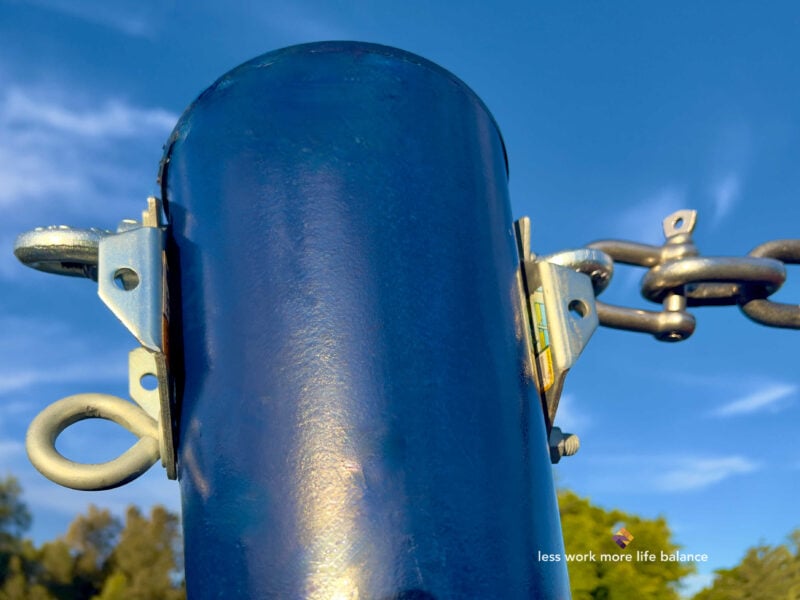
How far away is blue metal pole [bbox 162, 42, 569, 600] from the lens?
1.08 meters

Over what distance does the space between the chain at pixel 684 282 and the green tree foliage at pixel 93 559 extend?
465 inches

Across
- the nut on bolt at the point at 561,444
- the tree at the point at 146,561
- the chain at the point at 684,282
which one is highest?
the tree at the point at 146,561

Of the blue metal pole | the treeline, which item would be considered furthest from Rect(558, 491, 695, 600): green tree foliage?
the blue metal pole

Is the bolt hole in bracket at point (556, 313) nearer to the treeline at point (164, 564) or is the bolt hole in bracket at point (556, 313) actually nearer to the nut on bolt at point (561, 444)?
the nut on bolt at point (561, 444)

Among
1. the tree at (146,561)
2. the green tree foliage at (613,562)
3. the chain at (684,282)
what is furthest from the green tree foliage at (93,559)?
the chain at (684,282)

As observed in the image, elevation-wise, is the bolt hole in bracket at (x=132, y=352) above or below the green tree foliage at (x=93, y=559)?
below

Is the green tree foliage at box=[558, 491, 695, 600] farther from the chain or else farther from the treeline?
the chain

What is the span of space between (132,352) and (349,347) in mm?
382

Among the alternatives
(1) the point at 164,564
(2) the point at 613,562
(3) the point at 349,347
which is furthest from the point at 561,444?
(1) the point at 164,564

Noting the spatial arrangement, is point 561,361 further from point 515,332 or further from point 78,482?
point 78,482

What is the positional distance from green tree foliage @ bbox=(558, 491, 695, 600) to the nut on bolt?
21.6 feet

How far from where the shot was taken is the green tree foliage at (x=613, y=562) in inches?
319

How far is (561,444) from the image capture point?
1.45 metres

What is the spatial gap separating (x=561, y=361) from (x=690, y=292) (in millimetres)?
569
